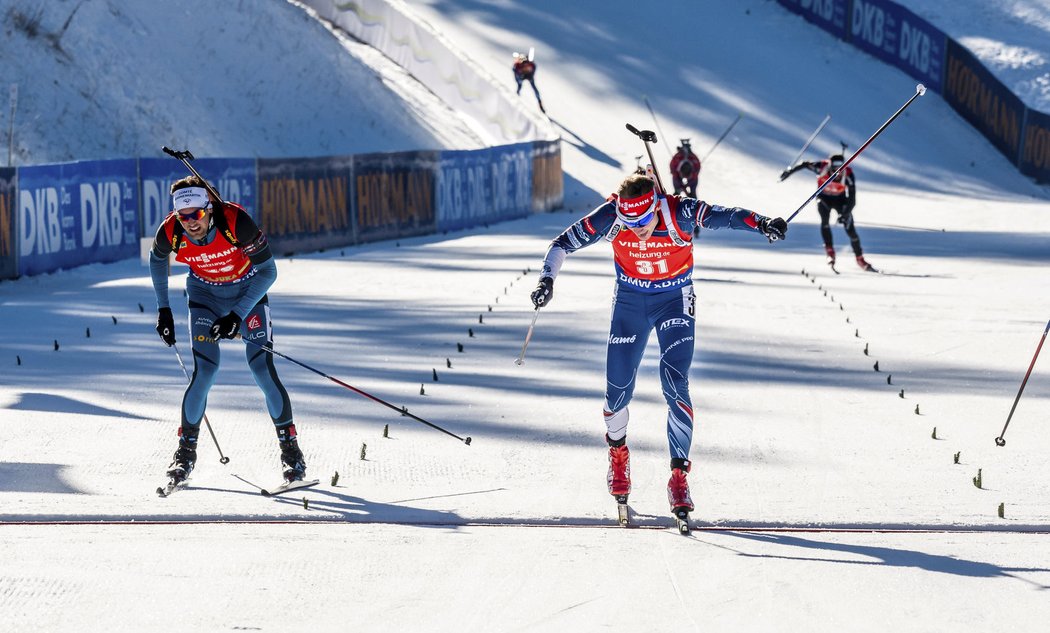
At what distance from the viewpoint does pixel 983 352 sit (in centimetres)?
1492

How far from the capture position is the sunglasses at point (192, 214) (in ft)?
28.1

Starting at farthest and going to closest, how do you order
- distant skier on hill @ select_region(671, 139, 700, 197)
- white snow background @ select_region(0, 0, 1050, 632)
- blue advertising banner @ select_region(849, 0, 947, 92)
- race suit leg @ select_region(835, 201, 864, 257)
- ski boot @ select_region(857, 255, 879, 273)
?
blue advertising banner @ select_region(849, 0, 947, 92)
distant skier on hill @ select_region(671, 139, 700, 197)
ski boot @ select_region(857, 255, 879, 273)
race suit leg @ select_region(835, 201, 864, 257)
white snow background @ select_region(0, 0, 1050, 632)

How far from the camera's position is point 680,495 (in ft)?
27.0

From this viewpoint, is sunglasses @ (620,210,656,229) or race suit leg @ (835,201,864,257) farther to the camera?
race suit leg @ (835,201,864,257)

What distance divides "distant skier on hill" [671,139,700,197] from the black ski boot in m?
19.0

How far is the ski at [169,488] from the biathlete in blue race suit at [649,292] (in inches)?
93.7

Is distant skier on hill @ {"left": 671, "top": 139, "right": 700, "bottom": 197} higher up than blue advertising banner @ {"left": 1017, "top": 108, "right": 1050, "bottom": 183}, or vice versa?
blue advertising banner @ {"left": 1017, "top": 108, "right": 1050, "bottom": 183}

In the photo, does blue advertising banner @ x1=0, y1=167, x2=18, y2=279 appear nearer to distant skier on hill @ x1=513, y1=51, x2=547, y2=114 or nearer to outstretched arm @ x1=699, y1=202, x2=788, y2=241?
outstretched arm @ x1=699, y1=202, x2=788, y2=241

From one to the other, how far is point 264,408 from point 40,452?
205cm

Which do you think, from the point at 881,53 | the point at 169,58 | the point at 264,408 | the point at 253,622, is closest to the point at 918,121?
the point at 881,53

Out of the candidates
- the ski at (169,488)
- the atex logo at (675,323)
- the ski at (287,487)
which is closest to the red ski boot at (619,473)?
the atex logo at (675,323)

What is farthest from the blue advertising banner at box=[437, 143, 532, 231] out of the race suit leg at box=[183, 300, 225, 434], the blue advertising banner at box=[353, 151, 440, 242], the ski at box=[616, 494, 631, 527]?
the ski at box=[616, 494, 631, 527]

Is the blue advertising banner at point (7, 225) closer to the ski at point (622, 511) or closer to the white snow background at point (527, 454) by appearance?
the white snow background at point (527, 454)

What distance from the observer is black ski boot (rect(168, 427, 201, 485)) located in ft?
29.3
